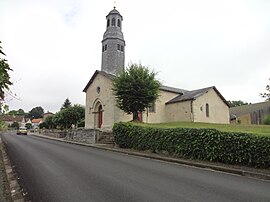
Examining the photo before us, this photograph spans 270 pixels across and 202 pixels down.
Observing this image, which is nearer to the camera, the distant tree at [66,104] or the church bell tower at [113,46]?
the church bell tower at [113,46]

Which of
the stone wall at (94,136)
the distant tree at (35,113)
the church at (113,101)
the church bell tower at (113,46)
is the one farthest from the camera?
the distant tree at (35,113)

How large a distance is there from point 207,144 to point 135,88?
12355mm

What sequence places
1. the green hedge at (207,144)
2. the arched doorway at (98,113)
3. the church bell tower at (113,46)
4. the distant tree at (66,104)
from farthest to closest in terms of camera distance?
the distant tree at (66,104)
the church bell tower at (113,46)
the arched doorway at (98,113)
the green hedge at (207,144)

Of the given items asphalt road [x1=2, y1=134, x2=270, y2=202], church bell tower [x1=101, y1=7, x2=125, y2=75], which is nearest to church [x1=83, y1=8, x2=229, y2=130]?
church bell tower [x1=101, y1=7, x2=125, y2=75]

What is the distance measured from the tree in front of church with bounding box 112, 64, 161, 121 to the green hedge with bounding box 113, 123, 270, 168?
674 centimetres

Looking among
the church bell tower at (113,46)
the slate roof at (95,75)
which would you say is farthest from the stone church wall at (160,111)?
the church bell tower at (113,46)

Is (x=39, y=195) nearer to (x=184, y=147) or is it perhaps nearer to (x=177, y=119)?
(x=184, y=147)

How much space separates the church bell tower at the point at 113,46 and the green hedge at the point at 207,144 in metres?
16.8

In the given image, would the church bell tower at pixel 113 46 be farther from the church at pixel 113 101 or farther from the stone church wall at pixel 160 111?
the stone church wall at pixel 160 111

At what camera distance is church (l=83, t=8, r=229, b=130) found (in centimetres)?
2847

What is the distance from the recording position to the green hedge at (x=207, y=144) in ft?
30.2

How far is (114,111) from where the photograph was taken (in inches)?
1074

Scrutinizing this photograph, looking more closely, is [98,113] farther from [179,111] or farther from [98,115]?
[179,111]

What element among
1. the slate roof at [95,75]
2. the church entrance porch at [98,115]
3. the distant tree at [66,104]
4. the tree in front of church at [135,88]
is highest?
the distant tree at [66,104]
